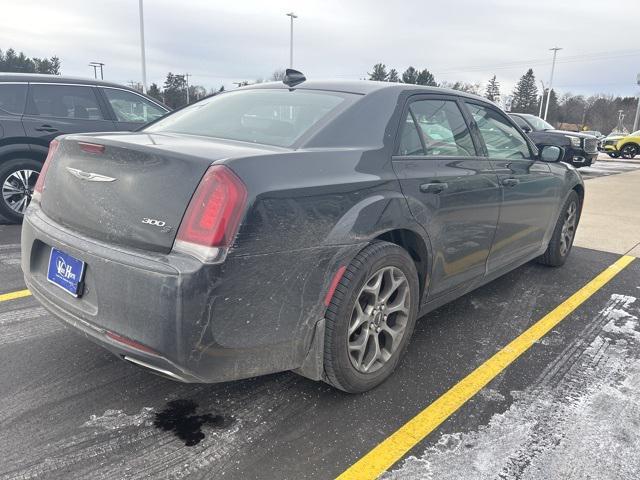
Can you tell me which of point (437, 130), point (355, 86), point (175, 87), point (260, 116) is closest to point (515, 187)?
point (437, 130)

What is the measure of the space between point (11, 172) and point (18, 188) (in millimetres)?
207

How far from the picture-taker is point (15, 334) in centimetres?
311

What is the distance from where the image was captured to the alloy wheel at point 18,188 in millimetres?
5930

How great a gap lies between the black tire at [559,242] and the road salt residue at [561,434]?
70.7 inches

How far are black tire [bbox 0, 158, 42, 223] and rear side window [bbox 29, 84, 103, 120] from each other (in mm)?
581

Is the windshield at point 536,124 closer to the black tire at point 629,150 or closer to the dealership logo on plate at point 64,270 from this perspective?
the black tire at point 629,150

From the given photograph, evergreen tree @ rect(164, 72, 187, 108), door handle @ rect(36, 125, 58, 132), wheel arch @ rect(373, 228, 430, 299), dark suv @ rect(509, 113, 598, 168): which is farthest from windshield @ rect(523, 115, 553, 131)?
evergreen tree @ rect(164, 72, 187, 108)

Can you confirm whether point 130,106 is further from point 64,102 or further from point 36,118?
point 36,118

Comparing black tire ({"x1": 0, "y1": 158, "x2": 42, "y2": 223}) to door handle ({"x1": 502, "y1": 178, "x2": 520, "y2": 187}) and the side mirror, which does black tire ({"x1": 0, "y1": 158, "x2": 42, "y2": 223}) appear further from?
the side mirror

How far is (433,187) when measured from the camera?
281cm

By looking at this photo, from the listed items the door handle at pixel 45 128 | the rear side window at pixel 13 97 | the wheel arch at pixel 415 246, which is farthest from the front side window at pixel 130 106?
the wheel arch at pixel 415 246

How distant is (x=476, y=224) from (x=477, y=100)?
39.8 inches

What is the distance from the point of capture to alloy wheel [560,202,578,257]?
4879 mm

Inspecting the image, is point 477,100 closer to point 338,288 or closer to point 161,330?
point 338,288
